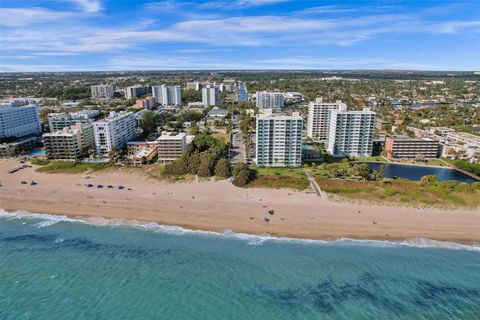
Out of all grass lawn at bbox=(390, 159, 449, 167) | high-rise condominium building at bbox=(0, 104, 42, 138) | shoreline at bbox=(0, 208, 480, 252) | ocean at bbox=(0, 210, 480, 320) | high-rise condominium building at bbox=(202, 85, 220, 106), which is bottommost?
ocean at bbox=(0, 210, 480, 320)

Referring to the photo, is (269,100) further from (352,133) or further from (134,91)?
(134,91)

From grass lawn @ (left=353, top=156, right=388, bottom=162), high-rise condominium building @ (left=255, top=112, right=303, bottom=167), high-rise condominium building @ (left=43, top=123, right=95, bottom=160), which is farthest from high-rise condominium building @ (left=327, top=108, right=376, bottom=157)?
high-rise condominium building @ (left=43, top=123, right=95, bottom=160)

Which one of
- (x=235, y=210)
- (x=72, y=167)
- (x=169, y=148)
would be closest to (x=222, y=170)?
(x=235, y=210)

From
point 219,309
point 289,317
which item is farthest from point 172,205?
point 289,317

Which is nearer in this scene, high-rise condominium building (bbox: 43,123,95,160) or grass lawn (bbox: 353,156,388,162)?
high-rise condominium building (bbox: 43,123,95,160)

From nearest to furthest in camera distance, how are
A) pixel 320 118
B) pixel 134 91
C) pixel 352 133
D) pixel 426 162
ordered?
pixel 426 162
pixel 352 133
pixel 320 118
pixel 134 91

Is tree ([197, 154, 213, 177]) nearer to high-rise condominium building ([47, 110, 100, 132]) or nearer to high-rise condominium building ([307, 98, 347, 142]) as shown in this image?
high-rise condominium building ([307, 98, 347, 142])
